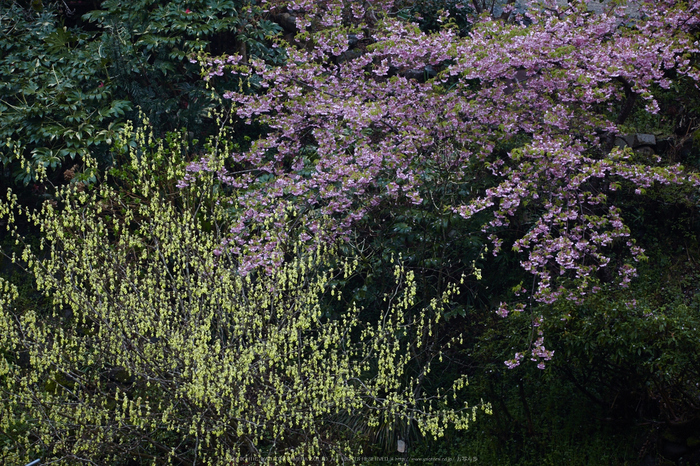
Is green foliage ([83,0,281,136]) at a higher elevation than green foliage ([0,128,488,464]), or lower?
higher

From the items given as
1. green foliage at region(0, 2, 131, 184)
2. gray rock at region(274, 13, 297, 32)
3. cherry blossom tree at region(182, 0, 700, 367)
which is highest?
gray rock at region(274, 13, 297, 32)

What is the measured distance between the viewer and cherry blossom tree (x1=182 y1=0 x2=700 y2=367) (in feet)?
22.0

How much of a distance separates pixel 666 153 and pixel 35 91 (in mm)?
8256

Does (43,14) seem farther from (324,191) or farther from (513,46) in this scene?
(513,46)

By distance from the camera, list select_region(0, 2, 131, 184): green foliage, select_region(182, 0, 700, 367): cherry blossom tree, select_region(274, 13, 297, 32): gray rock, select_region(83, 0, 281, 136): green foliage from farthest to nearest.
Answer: select_region(274, 13, 297, 32): gray rock
select_region(83, 0, 281, 136): green foliage
select_region(0, 2, 131, 184): green foliage
select_region(182, 0, 700, 367): cherry blossom tree

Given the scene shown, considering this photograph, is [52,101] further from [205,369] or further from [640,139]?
[640,139]

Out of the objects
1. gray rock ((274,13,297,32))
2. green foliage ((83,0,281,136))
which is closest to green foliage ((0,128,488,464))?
green foliage ((83,0,281,136))

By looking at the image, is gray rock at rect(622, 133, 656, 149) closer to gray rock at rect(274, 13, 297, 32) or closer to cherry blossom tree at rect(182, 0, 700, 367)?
cherry blossom tree at rect(182, 0, 700, 367)

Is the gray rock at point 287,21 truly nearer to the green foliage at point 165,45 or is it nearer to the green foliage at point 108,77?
the green foliage at point 108,77

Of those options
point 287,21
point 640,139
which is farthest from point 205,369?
point 287,21

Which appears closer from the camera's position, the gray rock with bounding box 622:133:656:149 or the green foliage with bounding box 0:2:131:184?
the gray rock with bounding box 622:133:656:149

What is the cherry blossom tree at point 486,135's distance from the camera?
6691 mm

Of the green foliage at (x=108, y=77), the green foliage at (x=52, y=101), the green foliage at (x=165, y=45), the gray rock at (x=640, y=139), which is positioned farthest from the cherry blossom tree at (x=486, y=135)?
the green foliage at (x=52, y=101)

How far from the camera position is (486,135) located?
7.29 meters
